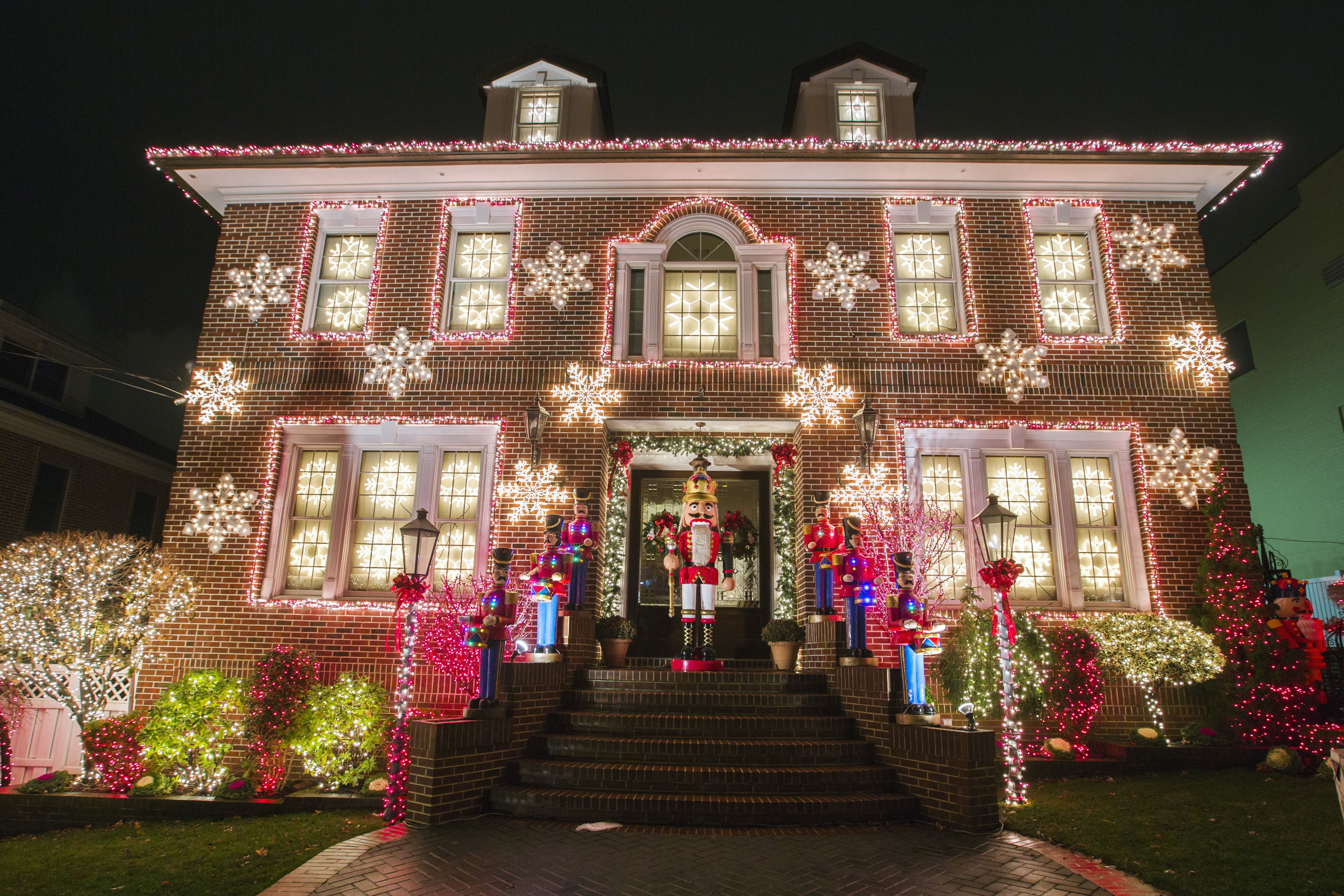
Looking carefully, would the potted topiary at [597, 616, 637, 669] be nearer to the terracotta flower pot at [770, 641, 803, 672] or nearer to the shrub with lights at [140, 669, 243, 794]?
the terracotta flower pot at [770, 641, 803, 672]

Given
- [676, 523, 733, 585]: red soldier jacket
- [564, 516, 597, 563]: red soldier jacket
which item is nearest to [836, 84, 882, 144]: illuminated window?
[676, 523, 733, 585]: red soldier jacket

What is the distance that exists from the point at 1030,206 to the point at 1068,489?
13.6ft

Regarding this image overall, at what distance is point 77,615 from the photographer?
777cm

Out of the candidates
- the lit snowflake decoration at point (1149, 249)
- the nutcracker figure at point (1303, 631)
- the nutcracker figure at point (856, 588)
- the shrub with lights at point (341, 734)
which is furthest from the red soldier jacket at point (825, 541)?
the lit snowflake decoration at point (1149, 249)

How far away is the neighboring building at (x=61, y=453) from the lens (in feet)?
45.5

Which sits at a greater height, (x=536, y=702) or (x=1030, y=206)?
(x=1030, y=206)

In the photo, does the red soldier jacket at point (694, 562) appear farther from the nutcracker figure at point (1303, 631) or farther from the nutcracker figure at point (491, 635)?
the nutcracker figure at point (1303, 631)

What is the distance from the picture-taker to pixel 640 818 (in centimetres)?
557

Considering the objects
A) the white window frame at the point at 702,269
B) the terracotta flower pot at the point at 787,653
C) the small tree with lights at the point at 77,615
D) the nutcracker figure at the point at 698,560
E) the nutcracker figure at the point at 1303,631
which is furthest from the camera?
the white window frame at the point at 702,269

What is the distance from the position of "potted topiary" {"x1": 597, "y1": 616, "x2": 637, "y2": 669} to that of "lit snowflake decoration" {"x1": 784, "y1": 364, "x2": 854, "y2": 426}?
3.54m

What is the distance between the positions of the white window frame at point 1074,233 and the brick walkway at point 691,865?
7090 mm

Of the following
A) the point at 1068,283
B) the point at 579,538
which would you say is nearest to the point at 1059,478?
the point at 1068,283

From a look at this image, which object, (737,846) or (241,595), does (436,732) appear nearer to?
(737,846)

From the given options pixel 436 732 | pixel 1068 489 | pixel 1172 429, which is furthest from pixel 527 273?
pixel 1172 429
